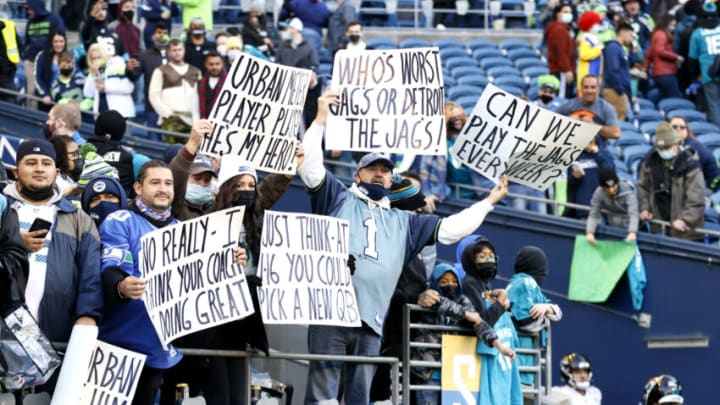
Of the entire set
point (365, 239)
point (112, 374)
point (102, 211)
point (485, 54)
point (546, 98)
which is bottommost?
point (112, 374)

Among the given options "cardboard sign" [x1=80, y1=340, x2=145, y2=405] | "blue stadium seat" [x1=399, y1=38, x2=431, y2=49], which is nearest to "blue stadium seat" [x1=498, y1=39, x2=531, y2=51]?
"blue stadium seat" [x1=399, y1=38, x2=431, y2=49]

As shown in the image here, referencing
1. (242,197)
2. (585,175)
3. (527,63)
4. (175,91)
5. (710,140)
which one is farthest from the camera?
(527,63)

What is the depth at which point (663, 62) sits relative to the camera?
23.0 meters

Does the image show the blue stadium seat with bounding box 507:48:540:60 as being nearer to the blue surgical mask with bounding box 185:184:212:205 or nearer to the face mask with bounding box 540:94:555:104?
the face mask with bounding box 540:94:555:104

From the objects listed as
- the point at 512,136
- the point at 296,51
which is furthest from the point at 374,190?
the point at 296,51

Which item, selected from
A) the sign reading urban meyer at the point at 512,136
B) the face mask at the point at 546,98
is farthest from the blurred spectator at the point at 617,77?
the sign reading urban meyer at the point at 512,136

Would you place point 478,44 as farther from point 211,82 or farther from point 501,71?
point 211,82

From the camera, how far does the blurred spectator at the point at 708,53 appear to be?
2222 centimetres

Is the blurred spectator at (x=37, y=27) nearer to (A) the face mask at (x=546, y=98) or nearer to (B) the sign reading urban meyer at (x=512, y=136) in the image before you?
(A) the face mask at (x=546, y=98)

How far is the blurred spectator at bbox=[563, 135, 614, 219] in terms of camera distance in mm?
17641

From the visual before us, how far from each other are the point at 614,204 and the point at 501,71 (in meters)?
6.53

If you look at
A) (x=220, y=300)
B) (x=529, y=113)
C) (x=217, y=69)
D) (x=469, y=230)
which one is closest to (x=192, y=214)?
(x=220, y=300)

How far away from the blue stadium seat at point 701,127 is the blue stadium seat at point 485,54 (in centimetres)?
386

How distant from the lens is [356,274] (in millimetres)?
11195
